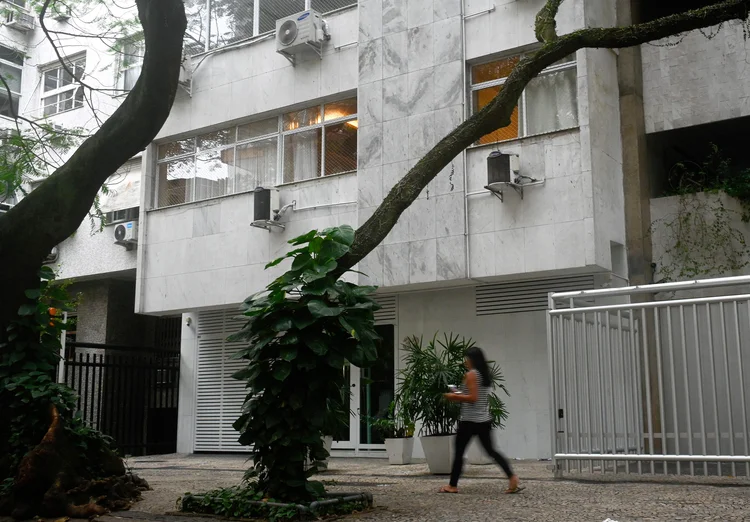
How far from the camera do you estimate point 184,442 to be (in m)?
20.5

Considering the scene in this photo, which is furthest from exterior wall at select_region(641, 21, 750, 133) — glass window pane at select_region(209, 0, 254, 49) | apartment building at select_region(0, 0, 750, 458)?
glass window pane at select_region(209, 0, 254, 49)

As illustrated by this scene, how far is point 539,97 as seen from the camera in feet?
51.2

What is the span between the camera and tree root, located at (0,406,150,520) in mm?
8305

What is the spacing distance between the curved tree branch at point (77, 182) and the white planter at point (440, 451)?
18.1 feet

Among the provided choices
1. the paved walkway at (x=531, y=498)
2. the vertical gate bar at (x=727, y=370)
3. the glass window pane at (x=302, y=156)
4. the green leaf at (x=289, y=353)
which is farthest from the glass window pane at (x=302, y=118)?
the green leaf at (x=289, y=353)

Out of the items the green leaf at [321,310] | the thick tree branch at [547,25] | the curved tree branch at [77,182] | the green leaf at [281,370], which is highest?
the thick tree branch at [547,25]

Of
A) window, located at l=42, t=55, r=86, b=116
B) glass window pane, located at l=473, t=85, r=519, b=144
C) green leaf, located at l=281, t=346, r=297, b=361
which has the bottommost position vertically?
green leaf, located at l=281, t=346, r=297, b=361

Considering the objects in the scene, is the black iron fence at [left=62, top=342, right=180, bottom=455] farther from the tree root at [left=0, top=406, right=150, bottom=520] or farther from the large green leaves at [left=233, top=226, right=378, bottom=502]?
the large green leaves at [left=233, top=226, right=378, bottom=502]

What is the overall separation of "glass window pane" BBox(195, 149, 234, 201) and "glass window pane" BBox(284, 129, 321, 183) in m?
1.65

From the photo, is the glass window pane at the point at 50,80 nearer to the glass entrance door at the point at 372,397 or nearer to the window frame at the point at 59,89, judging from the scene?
the window frame at the point at 59,89

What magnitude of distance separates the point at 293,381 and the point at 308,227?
10.1 meters

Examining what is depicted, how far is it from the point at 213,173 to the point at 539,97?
26.9ft

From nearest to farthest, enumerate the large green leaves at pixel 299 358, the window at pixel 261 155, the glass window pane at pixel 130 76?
the large green leaves at pixel 299 358 < the window at pixel 261 155 < the glass window pane at pixel 130 76

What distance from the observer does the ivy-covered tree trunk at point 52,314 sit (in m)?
8.86
